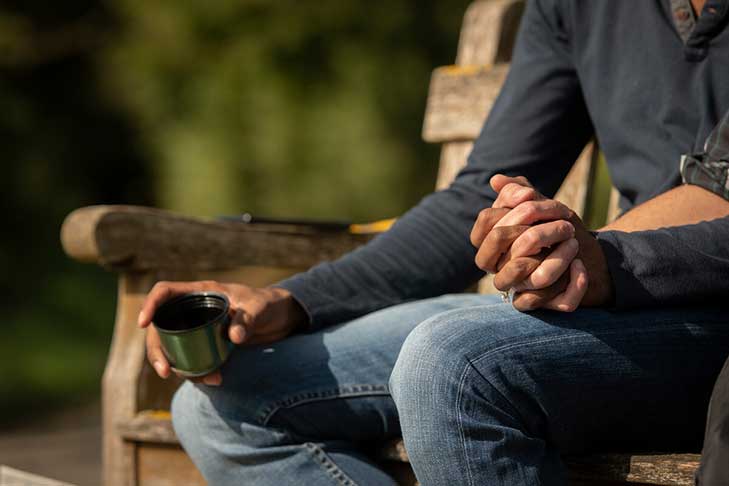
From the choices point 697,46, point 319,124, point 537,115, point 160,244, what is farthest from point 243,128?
point 697,46

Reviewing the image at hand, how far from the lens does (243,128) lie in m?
4.03

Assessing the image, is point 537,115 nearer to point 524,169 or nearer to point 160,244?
point 524,169

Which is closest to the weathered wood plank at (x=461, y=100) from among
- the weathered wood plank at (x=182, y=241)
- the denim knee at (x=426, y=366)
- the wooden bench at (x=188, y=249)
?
the wooden bench at (x=188, y=249)

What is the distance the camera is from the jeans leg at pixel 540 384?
1206 mm

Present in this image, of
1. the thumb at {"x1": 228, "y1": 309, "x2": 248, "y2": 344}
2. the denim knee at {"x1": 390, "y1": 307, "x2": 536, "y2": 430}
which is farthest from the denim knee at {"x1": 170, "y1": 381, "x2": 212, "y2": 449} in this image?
the denim knee at {"x1": 390, "y1": 307, "x2": 536, "y2": 430}

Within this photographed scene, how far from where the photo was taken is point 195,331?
144 centimetres

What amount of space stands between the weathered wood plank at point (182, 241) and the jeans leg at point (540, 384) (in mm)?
758

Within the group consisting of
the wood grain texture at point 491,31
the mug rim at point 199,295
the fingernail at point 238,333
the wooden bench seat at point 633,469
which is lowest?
the wooden bench seat at point 633,469

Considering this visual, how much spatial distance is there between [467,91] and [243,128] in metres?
1.82

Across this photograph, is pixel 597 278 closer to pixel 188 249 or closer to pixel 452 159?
pixel 188 249

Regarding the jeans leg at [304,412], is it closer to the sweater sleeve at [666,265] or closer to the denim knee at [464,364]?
the denim knee at [464,364]

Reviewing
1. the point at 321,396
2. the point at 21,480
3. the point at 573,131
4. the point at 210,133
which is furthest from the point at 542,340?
the point at 210,133

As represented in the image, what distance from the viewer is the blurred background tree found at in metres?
3.91

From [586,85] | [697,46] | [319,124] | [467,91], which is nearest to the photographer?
[697,46]
